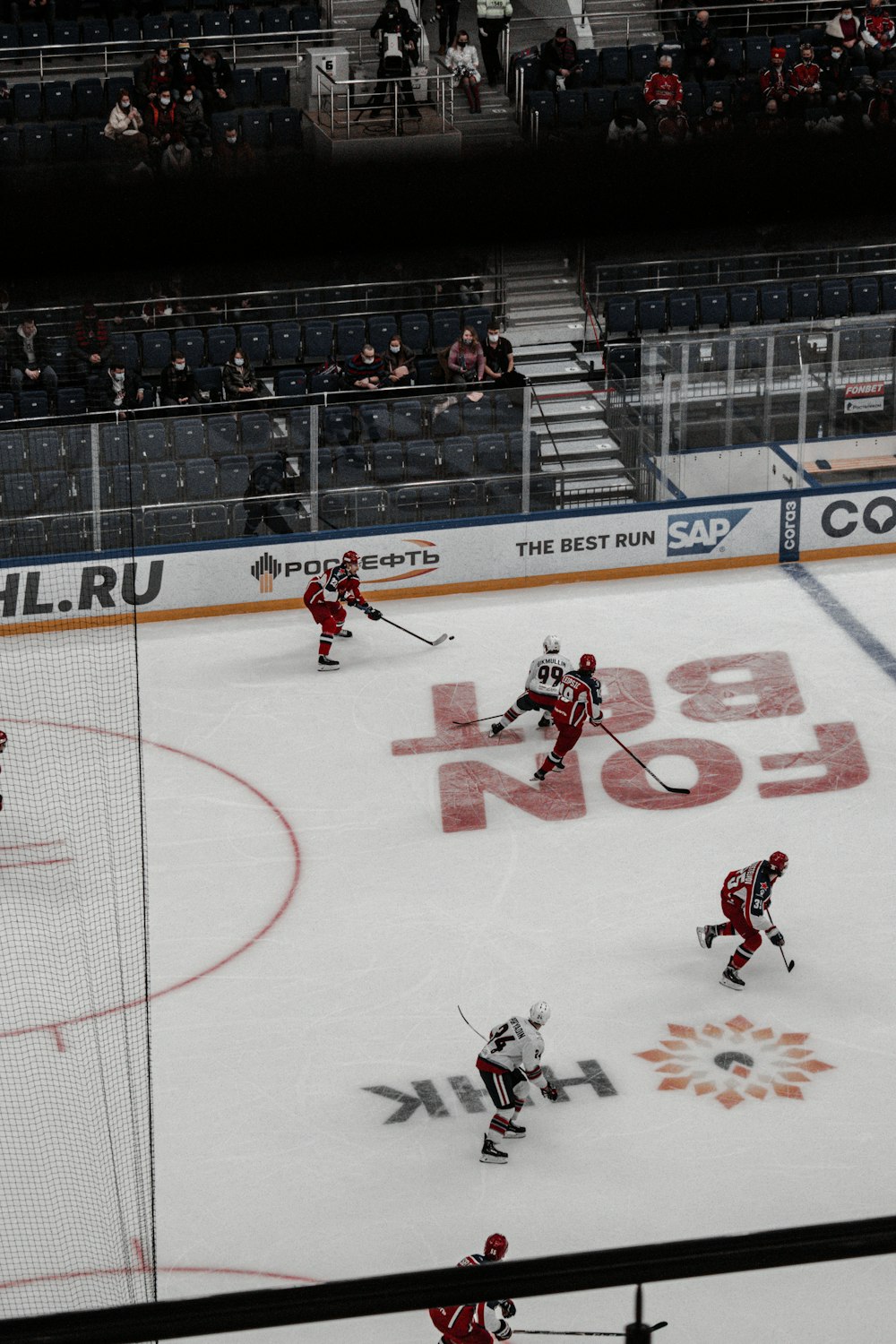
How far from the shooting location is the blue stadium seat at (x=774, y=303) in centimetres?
1844

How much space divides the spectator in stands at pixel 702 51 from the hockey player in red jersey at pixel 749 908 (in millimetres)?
11525

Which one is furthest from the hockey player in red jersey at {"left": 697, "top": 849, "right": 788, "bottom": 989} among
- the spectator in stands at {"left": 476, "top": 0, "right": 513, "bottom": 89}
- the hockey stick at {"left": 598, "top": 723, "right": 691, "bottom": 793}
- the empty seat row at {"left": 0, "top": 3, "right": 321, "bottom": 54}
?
the spectator in stands at {"left": 476, "top": 0, "right": 513, "bottom": 89}

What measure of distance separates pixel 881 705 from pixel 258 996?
5785 millimetres

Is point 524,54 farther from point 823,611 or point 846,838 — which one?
point 846,838

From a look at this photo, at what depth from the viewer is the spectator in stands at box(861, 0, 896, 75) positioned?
59.9 feet

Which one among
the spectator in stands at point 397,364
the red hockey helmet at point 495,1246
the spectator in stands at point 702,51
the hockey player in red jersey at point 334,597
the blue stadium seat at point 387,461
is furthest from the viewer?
the spectator in stands at point 702,51

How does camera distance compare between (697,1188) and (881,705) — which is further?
(881,705)

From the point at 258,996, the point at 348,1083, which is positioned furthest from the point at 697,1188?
the point at 258,996

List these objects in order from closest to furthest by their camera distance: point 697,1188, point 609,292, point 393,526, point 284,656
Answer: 1. point 697,1188
2. point 284,656
3. point 393,526
4. point 609,292

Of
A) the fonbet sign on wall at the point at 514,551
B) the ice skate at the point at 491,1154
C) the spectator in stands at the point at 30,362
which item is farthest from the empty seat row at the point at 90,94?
the ice skate at the point at 491,1154

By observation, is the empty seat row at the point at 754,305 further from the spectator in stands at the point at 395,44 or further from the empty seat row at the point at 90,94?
the empty seat row at the point at 90,94

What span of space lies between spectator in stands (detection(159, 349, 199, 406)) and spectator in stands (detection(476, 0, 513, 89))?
5.93 meters

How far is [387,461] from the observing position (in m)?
15.6

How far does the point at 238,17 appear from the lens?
1875 cm
